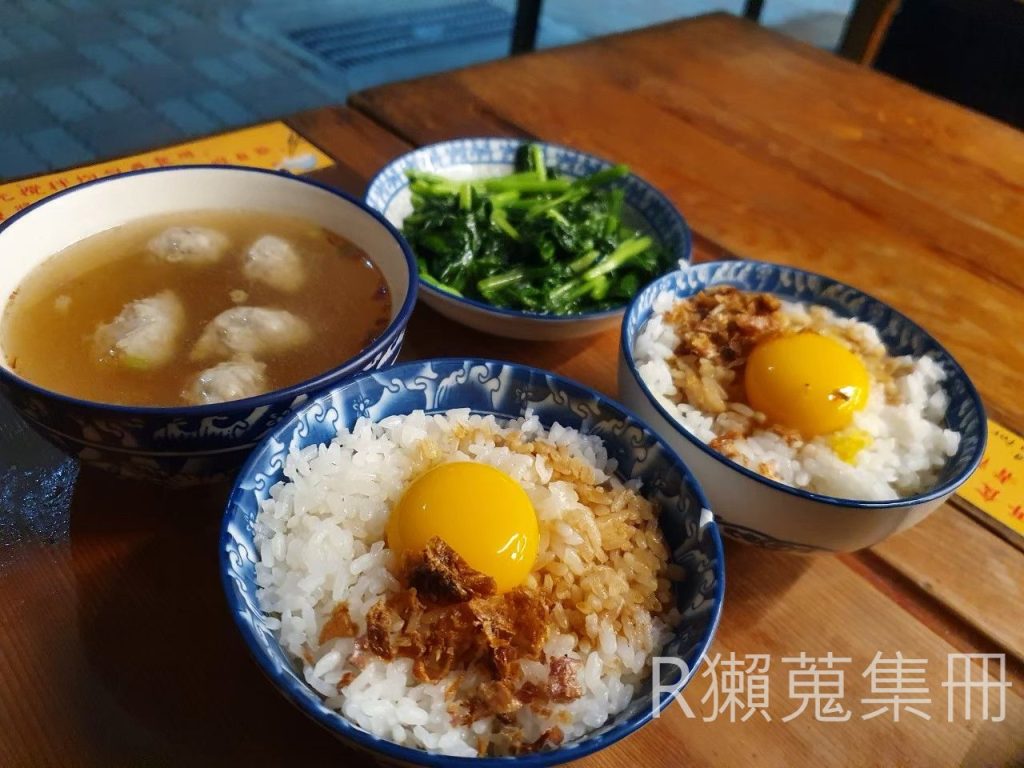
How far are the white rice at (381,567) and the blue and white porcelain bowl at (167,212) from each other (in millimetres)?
115

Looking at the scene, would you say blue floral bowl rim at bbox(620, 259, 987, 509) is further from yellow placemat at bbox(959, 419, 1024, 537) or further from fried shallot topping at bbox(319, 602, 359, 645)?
fried shallot topping at bbox(319, 602, 359, 645)

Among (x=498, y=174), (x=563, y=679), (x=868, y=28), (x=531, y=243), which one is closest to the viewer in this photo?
(x=563, y=679)

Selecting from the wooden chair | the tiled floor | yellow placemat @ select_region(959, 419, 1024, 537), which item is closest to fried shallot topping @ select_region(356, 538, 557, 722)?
yellow placemat @ select_region(959, 419, 1024, 537)

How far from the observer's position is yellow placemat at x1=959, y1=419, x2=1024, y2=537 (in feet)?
5.46

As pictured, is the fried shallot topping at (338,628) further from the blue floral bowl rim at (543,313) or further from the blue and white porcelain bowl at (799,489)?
the blue floral bowl rim at (543,313)

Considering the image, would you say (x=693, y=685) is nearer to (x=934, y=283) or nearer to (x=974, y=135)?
(x=934, y=283)

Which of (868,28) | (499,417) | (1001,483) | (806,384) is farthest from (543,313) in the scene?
(868,28)

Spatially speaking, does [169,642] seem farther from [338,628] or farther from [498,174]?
[498,174]

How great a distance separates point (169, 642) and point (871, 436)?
131 cm

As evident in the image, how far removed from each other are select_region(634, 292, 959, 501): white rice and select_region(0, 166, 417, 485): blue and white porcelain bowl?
54 centimetres

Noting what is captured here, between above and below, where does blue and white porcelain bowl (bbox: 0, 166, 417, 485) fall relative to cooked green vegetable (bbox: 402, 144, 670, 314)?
above

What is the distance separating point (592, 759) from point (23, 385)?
0.99 meters

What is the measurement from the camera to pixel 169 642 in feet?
4.07

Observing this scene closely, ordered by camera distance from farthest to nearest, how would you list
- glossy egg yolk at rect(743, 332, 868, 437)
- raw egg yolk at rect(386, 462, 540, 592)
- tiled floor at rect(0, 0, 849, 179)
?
tiled floor at rect(0, 0, 849, 179) → glossy egg yolk at rect(743, 332, 868, 437) → raw egg yolk at rect(386, 462, 540, 592)
